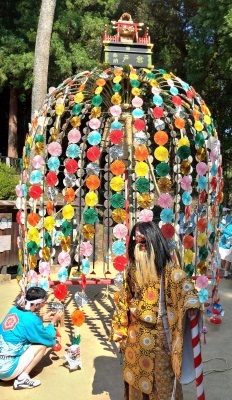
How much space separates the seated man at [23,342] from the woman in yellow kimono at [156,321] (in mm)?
1435

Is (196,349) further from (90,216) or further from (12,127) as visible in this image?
(12,127)

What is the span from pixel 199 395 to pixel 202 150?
2.77 meters

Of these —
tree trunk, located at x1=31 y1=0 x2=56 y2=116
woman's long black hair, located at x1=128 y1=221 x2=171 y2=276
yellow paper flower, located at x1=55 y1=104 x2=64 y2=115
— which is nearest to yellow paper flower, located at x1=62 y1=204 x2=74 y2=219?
yellow paper flower, located at x1=55 y1=104 x2=64 y2=115

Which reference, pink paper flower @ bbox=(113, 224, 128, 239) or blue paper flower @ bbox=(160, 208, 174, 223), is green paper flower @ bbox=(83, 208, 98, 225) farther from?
blue paper flower @ bbox=(160, 208, 174, 223)

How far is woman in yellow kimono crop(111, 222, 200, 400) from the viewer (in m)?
2.23

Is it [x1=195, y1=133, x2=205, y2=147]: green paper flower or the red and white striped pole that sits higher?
[x1=195, y1=133, x2=205, y2=147]: green paper flower

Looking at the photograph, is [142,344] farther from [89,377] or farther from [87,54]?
[87,54]

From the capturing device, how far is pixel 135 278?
2.42 meters

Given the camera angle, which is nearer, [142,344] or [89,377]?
[142,344]

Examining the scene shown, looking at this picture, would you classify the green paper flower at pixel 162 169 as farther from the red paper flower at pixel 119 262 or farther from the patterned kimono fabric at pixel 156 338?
the patterned kimono fabric at pixel 156 338

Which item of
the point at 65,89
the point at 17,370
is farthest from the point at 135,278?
the point at 65,89

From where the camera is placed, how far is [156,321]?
2.31 meters

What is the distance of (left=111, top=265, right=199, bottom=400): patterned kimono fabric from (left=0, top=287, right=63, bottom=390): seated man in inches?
54.2

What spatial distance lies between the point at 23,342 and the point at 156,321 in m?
1.70
